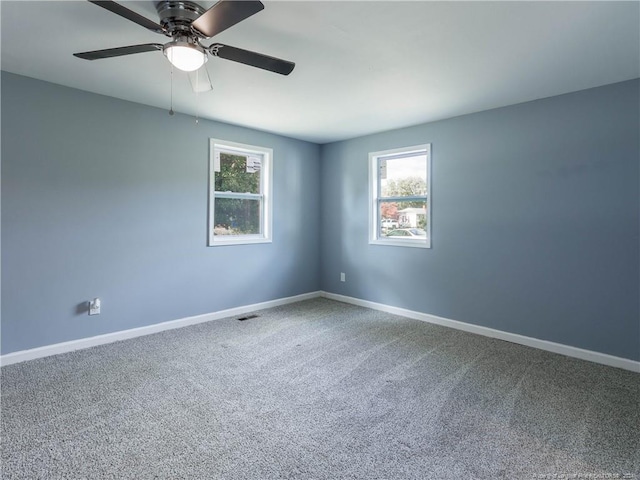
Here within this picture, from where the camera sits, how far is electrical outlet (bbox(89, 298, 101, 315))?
316 centimetres

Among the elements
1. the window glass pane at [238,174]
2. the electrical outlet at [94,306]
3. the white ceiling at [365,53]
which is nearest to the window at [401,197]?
the white ceiling at [365,53]

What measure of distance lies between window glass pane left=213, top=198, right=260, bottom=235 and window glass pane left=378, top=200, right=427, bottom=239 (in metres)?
1.74

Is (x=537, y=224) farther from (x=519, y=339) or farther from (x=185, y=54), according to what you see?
(x=185, y=54)

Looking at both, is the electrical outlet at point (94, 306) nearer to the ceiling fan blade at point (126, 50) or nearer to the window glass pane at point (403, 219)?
the ceiling fan blade at point (126, 50)

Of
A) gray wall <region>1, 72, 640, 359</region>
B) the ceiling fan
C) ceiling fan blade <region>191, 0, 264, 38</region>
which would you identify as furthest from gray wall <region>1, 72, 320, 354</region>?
ceiling fan blade <region>191, 0, 264, 38</region>

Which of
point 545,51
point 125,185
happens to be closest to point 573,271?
point 545,51

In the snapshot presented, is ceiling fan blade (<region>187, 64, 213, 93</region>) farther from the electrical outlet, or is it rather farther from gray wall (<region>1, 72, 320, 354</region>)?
the electrical outlet

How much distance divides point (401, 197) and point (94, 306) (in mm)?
3633

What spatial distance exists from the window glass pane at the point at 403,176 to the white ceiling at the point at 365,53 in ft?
2.57

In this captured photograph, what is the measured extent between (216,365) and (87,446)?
42.7 inches

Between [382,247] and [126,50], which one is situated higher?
[126,50]

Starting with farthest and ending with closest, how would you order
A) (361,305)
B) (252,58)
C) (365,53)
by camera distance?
1. (361,305)
2. (365,53)
3. (252,58)

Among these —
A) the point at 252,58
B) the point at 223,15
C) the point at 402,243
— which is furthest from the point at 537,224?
the point at 223,15

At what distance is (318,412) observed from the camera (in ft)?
7.00
